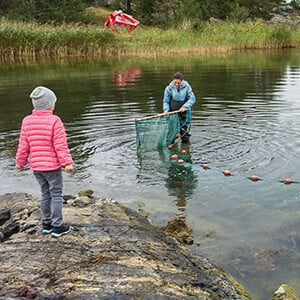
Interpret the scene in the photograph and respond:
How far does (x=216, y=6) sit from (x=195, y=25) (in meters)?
29.7

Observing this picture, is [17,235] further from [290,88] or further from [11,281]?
[290,88]

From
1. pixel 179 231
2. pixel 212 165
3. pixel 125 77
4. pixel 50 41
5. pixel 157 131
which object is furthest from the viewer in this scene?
pixel 50 41

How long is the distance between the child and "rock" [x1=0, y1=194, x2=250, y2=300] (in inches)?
14.7

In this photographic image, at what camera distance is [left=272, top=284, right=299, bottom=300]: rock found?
174 inches

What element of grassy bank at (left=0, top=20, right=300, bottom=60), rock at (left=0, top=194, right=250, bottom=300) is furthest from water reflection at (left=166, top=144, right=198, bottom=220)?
grassy bank at (left=0, top=20, right=300, bottom=60)

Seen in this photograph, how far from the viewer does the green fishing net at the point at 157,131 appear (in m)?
9.98

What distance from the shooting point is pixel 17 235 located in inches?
210

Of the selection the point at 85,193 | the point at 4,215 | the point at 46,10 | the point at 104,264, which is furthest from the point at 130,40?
the point at 104,264

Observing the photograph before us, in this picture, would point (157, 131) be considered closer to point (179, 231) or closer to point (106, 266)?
point (179, 231)

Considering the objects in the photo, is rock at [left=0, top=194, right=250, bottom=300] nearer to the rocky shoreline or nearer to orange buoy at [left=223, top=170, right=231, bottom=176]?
the rocky shoreline

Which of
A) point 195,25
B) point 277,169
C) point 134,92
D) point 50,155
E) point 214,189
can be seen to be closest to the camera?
point 50,155

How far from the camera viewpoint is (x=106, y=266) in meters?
4.45

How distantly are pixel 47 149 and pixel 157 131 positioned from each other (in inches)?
221

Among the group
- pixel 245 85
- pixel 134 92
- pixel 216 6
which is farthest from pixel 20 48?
pixel 216 6
